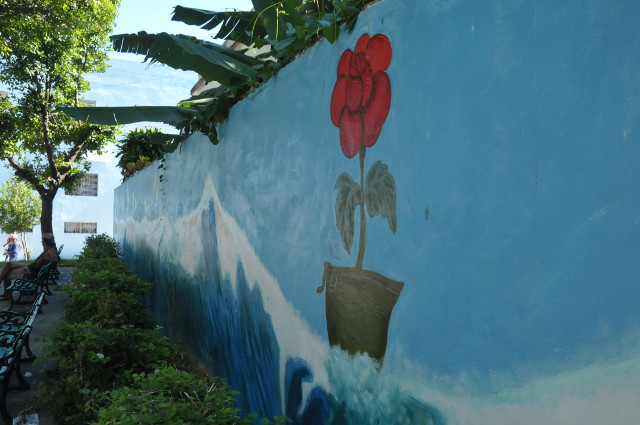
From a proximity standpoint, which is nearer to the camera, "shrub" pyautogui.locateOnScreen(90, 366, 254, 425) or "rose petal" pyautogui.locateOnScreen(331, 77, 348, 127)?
"shrub" pyautogui.locateOnScreen(90, 366, 254, 425)

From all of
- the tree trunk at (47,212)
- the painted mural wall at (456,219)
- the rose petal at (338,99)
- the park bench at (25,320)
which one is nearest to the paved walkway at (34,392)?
the park bench at (25,320)

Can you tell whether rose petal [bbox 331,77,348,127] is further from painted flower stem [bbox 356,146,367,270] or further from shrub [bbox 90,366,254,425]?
shrub [bbox 90,366,254,425]

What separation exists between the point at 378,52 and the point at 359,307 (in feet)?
4.45

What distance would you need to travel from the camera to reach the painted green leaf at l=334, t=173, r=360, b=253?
3.14 metres

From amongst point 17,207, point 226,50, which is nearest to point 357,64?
point 226,50

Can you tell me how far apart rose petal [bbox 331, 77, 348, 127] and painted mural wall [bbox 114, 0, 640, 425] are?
0.5 inches

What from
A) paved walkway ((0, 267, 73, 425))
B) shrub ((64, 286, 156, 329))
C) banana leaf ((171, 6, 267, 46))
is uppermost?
banana leaf ((171, 6, 267, 46))

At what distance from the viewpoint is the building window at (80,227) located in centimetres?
3344

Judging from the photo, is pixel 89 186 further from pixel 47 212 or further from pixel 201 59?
pixel 201 59

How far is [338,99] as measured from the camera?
3328mm

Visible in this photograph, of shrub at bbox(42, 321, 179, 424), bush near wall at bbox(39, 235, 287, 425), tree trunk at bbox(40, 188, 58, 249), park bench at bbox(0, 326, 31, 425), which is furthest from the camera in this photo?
tree trunk at bbox(40, 188, 58, 249)

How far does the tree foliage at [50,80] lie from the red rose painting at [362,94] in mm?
15062

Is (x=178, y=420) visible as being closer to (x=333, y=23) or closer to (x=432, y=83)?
(x=432, y=83)

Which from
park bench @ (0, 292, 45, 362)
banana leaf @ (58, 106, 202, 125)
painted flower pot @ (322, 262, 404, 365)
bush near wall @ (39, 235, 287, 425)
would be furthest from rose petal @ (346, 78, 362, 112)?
park bench @ (0, 292, 45, 362)
